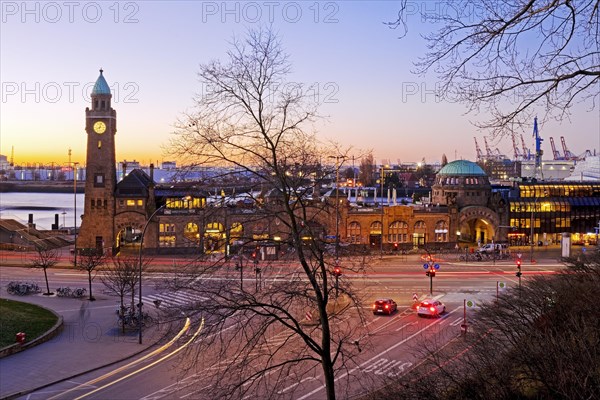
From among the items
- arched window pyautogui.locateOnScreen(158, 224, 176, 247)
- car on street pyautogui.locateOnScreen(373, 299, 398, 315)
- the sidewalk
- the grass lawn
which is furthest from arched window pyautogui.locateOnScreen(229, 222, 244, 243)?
arched window pyautogui.locateOnScreen(158, 224, 176, 247)

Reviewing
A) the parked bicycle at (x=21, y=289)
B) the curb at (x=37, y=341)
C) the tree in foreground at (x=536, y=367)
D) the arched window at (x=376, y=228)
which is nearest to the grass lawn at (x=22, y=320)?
the curb at (x=37, y=341)

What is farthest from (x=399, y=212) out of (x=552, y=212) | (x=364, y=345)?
(x=364, y=345)

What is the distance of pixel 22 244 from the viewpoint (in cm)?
6569

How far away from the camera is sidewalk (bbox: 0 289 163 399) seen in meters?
21.9

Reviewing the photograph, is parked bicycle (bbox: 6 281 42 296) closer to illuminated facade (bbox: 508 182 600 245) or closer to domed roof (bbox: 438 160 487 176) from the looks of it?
domed roof (bbox: 438 160 487 176)

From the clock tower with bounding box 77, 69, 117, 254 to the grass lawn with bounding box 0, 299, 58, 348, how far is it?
25111 mm

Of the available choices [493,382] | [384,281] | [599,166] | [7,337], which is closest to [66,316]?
[7,337]

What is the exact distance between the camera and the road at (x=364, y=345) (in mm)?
16578

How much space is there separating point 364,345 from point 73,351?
61.9 feet

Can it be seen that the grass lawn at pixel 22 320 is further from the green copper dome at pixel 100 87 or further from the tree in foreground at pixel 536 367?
the green copper dome at pixel 100 87

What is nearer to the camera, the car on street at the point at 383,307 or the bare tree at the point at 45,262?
the car on street at the point at 383,307

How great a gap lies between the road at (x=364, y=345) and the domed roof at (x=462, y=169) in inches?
708

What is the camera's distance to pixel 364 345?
37.6ft

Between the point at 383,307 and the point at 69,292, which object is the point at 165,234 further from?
the point at 383,307
